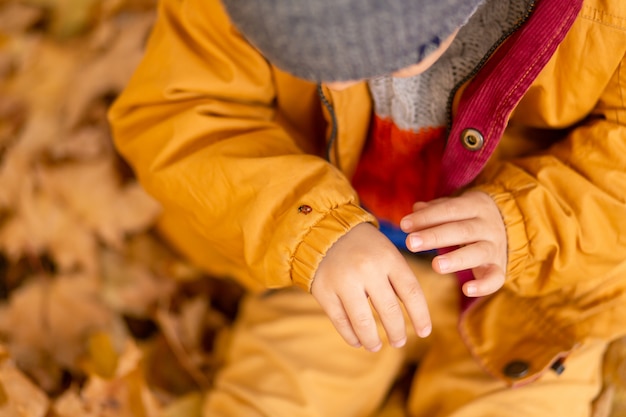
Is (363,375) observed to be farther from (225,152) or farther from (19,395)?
(19,395)

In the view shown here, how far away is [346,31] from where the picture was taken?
52cm

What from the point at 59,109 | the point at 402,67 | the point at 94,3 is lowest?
the point at 59,109

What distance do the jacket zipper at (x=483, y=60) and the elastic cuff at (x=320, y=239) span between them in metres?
0.19

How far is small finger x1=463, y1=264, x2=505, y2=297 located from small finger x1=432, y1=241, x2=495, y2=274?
1 cm

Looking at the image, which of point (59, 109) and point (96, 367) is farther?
point (59, 109)

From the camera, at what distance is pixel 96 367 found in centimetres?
108

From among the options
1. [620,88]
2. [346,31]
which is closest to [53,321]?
[346,31]

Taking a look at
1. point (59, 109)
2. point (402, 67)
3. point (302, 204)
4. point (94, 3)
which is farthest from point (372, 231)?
point (94, 3)

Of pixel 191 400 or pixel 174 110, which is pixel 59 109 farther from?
pixel 191 400

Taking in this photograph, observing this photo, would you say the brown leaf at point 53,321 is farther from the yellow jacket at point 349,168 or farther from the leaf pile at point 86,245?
the yellow jacket at point 349,168

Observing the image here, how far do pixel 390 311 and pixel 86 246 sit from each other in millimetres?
718

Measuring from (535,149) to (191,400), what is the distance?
697 mm

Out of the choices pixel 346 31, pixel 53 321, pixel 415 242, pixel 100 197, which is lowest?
pixel 53 321

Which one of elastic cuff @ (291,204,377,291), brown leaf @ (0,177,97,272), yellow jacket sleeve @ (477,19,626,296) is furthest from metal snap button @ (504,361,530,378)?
brown leaf @ (0,177,97,272)
